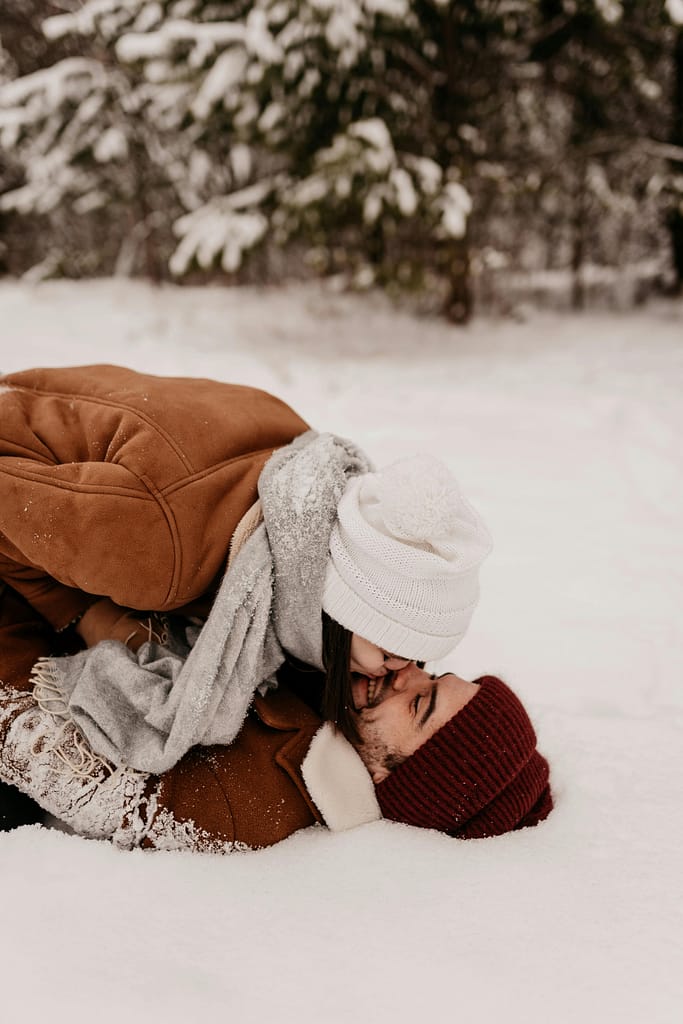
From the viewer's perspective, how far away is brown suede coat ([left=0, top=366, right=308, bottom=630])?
1278 millimetres

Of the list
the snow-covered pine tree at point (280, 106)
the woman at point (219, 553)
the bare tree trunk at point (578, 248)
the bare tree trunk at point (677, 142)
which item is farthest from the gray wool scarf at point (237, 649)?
the bare tree trunk at point (578, 248)

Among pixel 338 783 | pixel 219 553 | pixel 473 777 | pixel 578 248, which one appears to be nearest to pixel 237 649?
pixel 219 553

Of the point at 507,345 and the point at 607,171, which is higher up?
the point at 607,171

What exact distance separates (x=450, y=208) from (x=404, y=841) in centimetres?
332

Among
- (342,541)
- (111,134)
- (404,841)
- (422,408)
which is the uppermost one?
(111,134)

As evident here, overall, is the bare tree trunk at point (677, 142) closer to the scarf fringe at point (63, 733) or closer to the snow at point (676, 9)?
the snow at point (676, 9)

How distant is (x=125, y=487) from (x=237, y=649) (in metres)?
0.34

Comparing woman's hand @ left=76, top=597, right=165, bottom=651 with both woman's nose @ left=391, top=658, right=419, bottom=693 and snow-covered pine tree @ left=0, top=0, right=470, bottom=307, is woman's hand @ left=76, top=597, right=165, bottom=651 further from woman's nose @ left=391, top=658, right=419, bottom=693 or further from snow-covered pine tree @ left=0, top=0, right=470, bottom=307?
snow-covered pine tree @ left=0, top=0, right=470, bottom=307

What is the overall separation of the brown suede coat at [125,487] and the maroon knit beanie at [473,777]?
1.67 feet

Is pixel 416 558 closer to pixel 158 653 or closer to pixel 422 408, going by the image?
pixel 158 653

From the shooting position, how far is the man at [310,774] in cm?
130

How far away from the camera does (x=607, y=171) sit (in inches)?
228

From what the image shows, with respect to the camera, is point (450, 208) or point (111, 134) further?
point (111, 134)

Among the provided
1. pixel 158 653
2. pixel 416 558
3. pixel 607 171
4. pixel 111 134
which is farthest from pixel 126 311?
pixel 416 558
